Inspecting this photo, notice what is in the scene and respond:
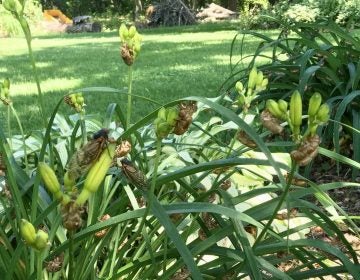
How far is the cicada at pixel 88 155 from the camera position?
68 cm


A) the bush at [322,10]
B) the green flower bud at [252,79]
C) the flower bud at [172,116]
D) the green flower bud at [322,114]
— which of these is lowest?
the bush at [322,10]

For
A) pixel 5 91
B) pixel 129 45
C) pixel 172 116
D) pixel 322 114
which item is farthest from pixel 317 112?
pixel 5 91

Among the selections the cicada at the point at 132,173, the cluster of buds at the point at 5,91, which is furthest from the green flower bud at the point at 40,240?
the cluster of buds at the point at 5,91

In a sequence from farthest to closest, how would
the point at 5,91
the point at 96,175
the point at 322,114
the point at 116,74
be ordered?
the point at 116,74 < the point at 5,91 < the point at 322,114 < the point at 96,175

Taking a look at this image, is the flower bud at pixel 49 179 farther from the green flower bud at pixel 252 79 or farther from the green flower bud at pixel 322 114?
the green flower bud at pixel 252 79

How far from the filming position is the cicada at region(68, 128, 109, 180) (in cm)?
68

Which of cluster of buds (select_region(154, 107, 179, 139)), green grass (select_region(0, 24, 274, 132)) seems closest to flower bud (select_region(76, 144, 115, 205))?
cluster of buds (select_region(154, 107, 179, 139))

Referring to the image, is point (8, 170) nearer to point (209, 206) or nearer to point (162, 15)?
point (209, 206)

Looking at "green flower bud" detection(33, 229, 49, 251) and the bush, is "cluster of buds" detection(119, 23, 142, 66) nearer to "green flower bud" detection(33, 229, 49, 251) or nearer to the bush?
"green flower bud" detection(33, 229, 49, 251)

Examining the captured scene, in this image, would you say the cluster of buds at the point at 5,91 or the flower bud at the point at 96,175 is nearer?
the flower bud at the point at 96,175

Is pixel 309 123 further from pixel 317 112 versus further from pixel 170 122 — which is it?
pixel 170 122

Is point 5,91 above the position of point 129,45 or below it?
below

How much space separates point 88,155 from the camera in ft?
2.24

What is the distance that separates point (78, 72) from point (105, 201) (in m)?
6.25
